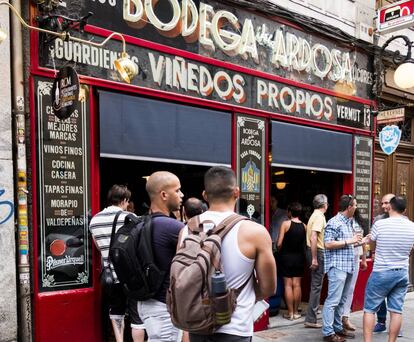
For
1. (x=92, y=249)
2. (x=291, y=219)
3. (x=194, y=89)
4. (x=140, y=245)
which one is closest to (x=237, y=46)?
(x=194, y=89)

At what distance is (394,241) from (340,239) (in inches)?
31.5

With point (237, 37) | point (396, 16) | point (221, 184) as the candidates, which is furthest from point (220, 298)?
point (396, 16)

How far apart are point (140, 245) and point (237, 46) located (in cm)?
396

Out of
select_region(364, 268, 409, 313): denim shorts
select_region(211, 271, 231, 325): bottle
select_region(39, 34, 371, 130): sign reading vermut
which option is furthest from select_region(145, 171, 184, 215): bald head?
select_region(364, 268, 409, 313): denim shorts

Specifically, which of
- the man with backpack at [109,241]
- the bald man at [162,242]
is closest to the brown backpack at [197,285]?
the bald man at [162,242]

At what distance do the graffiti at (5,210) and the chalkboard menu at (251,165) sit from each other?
3.09 meters

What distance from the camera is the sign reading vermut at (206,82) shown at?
16.3 feet

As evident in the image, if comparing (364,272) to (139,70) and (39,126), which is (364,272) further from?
(39,126)

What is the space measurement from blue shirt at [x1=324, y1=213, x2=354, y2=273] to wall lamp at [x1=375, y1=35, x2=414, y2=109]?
3.24m

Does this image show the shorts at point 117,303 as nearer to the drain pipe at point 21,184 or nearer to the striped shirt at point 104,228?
the striped shirt at point 104,228

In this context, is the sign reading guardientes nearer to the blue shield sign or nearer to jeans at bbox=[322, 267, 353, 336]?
the blue shield sign

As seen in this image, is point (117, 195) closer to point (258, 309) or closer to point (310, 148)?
point (258, 309)

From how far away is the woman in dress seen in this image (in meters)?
7.09

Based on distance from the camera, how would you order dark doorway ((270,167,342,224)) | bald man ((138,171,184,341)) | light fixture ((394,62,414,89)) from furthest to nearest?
dark doorway ((270,167,342,224)), light fixture ((394,62,414,89)), bald man ((138,171,184,341))
